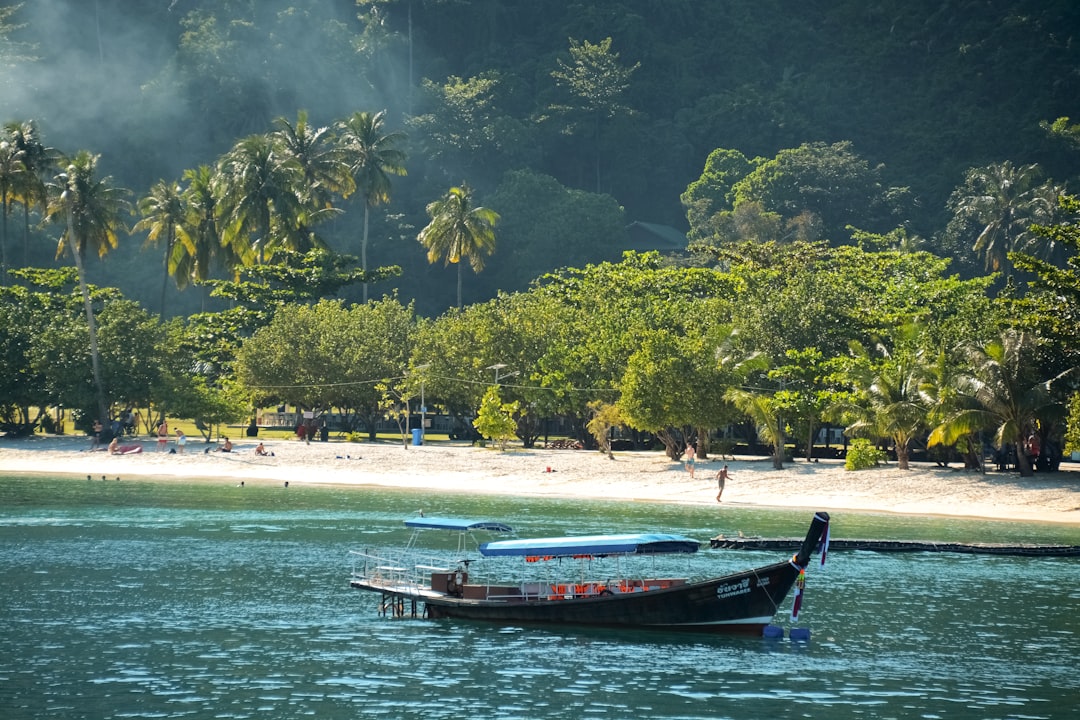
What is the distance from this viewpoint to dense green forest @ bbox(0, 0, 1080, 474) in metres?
78.0

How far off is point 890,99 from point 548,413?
10463 cm

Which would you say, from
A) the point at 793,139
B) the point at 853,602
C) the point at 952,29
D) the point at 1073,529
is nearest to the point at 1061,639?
the point at 853,602

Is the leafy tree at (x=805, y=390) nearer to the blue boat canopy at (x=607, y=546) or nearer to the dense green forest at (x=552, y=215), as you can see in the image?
the dense green forest at (x=552, y=215)

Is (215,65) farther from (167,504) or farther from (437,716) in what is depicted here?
(437,716)

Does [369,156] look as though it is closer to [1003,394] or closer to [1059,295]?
[1003,394]

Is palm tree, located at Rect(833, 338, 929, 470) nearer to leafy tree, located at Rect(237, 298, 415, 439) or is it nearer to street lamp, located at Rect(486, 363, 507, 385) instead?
street lamp, located at Rect(486, 363, 507, 385)

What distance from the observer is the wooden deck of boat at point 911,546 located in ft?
170

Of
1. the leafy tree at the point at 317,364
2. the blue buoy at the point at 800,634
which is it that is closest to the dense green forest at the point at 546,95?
the leafy tree at the point at 317,364

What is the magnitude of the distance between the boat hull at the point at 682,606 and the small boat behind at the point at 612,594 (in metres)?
0.03

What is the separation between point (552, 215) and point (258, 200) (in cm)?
4576

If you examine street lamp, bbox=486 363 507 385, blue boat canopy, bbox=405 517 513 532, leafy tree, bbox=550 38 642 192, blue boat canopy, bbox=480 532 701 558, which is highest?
leafy tree, bbox=550 38 642 192

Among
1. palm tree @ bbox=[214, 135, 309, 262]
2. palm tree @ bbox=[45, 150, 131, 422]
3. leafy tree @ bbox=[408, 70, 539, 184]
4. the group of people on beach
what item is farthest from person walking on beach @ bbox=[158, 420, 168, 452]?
leafy tree @ bbox=[408, 70, 539, 184]

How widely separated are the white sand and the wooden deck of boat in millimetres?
9523

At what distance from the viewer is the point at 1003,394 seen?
64.6 m
